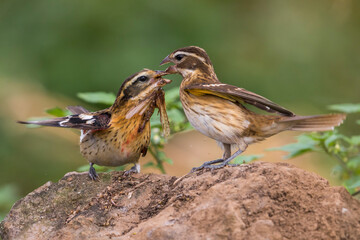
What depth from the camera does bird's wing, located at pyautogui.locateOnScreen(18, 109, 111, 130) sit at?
252 inches

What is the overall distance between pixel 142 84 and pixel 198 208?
228cm

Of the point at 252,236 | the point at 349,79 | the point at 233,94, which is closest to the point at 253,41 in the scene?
the point at 349,79

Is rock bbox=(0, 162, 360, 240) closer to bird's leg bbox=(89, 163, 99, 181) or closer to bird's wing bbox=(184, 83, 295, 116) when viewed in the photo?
bird's leg bbox=(89, 163, 99, 181)

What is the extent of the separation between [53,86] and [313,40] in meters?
5.62

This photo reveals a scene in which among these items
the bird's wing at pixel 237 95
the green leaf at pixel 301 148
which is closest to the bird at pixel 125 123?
the bird's wing at pixel 237 95

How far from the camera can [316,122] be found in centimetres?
604

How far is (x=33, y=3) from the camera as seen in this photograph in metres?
13.0

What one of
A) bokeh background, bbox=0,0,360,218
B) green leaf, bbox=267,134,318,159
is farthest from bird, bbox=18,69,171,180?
bokeh background, bbox=0,0,360,218

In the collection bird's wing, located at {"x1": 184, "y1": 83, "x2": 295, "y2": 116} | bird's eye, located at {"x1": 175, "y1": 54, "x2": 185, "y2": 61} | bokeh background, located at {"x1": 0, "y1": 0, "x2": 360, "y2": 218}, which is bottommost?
bokeh background, located at {"x1": 0, "y1": 0, "x2": 360, "y2": 218}

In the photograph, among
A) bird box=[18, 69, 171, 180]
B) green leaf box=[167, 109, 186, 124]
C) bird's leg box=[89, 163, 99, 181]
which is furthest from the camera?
green leaf box=[167, 109, 186, 124]

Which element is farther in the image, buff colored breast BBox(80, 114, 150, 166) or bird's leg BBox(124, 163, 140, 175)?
buff colored breast BBox(80, 114, 150, 166)

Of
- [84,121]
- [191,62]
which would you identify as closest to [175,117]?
[191,62]

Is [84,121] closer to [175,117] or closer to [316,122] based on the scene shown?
[175,117]

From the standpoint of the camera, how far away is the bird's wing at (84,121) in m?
6.41
